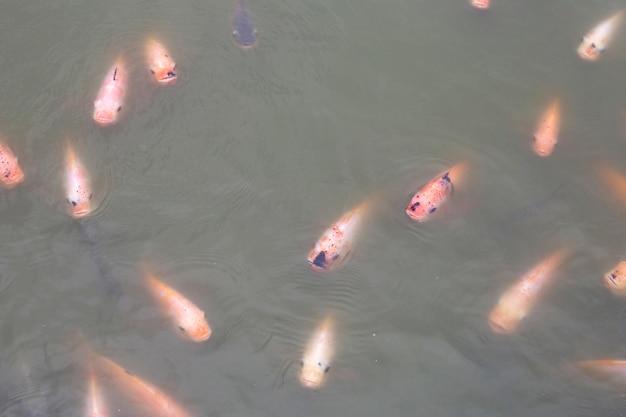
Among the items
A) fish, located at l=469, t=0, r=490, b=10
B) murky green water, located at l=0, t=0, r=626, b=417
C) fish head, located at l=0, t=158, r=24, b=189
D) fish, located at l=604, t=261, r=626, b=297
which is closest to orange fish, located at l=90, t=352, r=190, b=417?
murky green water, located at l=0, t=0, r=626, b=417

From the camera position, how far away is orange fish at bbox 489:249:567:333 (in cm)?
568

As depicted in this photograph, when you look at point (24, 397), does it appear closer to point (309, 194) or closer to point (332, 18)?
point (309, 194)

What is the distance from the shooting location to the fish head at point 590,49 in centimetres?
683

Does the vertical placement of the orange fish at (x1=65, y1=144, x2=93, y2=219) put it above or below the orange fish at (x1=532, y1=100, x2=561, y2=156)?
below

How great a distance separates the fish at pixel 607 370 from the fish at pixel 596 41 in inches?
125

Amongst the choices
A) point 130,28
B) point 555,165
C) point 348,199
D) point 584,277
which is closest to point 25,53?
point 130,28

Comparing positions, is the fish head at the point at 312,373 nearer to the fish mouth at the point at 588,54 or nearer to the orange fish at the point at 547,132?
the orange fish at the point at 547,132

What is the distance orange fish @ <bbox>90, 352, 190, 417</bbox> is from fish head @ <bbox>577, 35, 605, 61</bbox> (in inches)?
210

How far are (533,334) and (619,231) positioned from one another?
1.39 meters

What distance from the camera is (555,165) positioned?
20.9 ft

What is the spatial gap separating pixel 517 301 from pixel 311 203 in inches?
80.9

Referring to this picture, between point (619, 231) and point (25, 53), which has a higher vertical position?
point (25, 53)

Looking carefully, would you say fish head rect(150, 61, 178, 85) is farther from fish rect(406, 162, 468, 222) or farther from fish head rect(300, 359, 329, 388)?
fish head rect(300, 359, 329, 388)

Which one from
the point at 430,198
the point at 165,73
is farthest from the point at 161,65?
the point at 430,198
